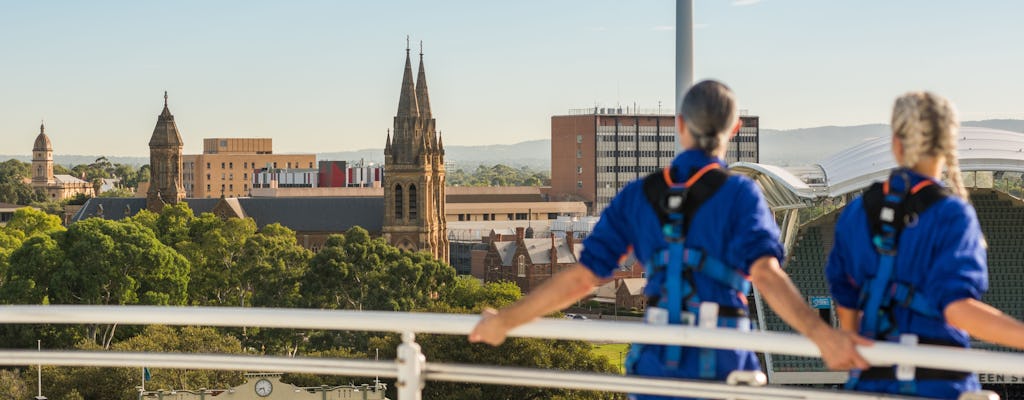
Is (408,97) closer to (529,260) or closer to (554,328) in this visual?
(529,260)

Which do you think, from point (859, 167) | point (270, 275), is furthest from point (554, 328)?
point (270, 275)

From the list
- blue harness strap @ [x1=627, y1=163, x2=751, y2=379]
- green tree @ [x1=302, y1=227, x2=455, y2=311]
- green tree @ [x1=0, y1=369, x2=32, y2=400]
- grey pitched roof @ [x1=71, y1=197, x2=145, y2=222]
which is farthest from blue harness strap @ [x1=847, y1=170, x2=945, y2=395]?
grey pitched roof @ [x1=71, y1=197, x2=145, y2=222]

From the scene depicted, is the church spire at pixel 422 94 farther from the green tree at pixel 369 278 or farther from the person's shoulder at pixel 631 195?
the person's shoulder at pixel 631 195

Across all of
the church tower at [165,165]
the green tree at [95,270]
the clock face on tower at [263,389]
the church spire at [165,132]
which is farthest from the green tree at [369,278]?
the church spire at [165,132]

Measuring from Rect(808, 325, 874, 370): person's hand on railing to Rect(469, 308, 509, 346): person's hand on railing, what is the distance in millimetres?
828

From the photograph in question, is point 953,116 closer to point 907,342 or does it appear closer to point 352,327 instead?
point 907,342

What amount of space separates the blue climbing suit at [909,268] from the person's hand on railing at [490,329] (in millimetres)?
878

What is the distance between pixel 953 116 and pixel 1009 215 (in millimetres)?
50494

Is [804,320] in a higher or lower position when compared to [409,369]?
higher

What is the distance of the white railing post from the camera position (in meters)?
4.26

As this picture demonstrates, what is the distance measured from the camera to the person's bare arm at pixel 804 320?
12.2 feet

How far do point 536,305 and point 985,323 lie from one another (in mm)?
1141

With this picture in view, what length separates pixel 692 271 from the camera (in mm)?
4094

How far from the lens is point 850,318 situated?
4.08 meters
